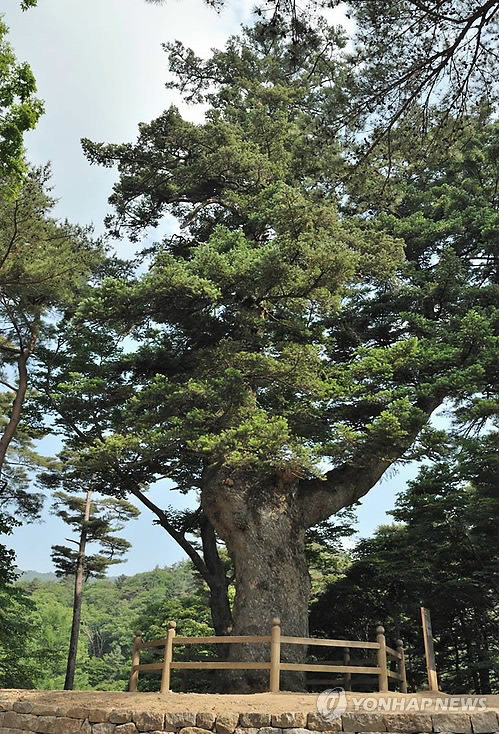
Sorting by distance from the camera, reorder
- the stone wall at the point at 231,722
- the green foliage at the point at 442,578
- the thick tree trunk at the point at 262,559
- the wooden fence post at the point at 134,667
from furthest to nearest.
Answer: the green foliage at the point at 442,578, the thick tree trunk at the point at 262,559, the wooden fence post at the point at 134,667, the stone wall at the point at 231,722

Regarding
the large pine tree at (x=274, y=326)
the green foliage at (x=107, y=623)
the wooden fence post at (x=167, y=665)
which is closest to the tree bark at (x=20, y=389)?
the large pine tree at (x=274, y=326)

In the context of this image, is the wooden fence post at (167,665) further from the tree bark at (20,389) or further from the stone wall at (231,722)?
the tree bark at (20,389)

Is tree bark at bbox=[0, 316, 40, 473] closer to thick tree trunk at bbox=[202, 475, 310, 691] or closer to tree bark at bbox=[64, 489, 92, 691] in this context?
tree bark at bbox=[64, 489, 92, 691]

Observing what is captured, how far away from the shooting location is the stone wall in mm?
5422

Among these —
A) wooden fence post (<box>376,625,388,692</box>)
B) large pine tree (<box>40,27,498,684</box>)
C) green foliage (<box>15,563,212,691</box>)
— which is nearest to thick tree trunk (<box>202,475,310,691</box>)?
large pine tree (<box>40,27,498,684</box>)

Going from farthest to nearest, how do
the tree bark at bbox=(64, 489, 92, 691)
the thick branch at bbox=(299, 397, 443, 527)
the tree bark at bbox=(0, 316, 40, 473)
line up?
the tree bark at bbox=(64, 489, 92, 691) → the tree bark at bbox=(0, 316, 40, 473) → the thick branch at bbox=(299, 397, 443, 527)

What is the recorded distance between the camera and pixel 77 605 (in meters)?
18.4

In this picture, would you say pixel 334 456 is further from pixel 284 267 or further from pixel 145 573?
pixel 145 573

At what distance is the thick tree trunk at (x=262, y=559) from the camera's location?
9.13 metres

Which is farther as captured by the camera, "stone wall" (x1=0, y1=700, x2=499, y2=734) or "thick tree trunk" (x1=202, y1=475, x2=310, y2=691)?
"thick tree trunk" (x1=202, y1=475, x2=310, y2=691)

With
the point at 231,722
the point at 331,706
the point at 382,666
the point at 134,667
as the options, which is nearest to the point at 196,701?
the point at 231,722

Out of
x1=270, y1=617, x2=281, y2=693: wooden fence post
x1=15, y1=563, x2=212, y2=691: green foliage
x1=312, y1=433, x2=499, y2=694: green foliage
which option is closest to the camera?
x1=270, y1=617, x2=281, y2=693: wooden fence post

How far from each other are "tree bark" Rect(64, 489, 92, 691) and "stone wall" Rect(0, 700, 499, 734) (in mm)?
10007

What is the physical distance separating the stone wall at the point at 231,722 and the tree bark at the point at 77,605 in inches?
394
